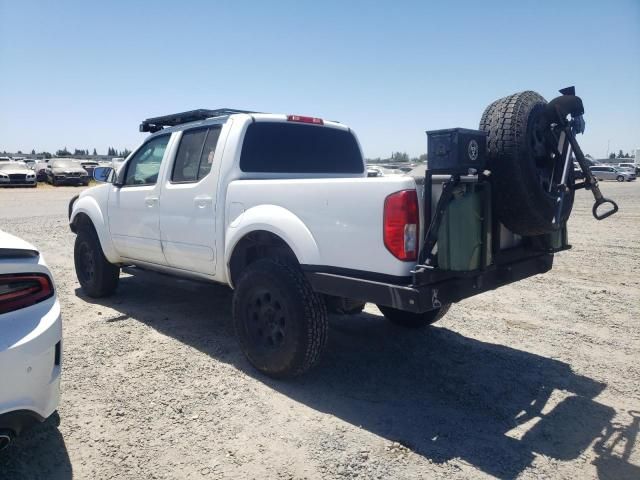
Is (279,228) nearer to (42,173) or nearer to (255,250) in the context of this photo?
(255,250)

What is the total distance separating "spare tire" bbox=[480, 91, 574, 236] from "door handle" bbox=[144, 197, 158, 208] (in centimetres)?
318

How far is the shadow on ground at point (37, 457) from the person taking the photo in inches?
102

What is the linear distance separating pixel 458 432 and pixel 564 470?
23.7 inches

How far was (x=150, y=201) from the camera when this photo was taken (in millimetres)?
5004

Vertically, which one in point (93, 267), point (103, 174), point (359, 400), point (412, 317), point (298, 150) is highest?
point (298, 150)

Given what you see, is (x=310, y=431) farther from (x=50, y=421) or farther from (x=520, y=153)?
(x=520, y=153)

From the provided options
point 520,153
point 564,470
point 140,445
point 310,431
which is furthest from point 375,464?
point 520,153

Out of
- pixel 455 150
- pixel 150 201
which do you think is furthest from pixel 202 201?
pixel 455 150

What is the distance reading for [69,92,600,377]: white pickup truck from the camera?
2.97 meters

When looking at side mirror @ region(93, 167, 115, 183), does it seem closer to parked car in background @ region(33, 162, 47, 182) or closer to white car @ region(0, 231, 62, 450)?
white car @ region(0, 231, 62, 450)

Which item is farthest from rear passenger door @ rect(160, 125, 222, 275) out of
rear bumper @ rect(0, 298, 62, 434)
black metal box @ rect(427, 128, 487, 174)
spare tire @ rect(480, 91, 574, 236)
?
spare tire @ rect(480, 91, 574, 236)

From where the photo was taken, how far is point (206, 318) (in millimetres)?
5297

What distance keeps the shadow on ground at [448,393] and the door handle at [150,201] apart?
1197 mm

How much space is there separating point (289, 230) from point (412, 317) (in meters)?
1.90
